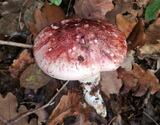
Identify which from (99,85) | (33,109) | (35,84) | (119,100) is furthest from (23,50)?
(119,100)

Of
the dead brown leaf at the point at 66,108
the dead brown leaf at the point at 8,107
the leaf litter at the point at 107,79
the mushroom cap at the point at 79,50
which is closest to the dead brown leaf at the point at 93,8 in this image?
the leaf litter at the point at 107,79

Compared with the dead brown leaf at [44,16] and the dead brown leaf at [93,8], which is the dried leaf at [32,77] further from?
the dead brown leaf at [93,8]

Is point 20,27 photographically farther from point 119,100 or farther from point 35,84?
point 119,100

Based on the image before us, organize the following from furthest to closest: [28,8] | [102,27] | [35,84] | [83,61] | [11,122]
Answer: [28,8]
[35,84]
[11,122]
[102,27]
[83,61]

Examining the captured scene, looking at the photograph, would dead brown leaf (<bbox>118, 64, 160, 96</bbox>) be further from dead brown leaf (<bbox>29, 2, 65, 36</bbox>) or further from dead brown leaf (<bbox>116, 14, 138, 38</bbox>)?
dead brown leaf (<bbox>29, 2, 65, 36</bbox>)

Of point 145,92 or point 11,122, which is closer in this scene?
point 11,122

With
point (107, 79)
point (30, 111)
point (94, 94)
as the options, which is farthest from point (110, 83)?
point (30, 111)
